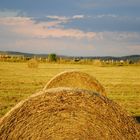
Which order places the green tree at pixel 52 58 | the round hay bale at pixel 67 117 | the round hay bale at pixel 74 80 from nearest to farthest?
1. the round hay bale at pixel 67 117
2. the round hay bale at pixel 74 80
3. the green tree at pixel 52 58

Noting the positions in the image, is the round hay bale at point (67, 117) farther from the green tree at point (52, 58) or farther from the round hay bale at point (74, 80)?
the green tree at point (52, 58)

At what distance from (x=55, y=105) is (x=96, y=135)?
88 centimetres

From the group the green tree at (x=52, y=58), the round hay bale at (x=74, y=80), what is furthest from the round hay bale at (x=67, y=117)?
the green tree at (x=52, y=58)

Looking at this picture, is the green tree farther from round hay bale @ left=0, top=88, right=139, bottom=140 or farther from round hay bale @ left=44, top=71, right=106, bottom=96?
round hay bale @ left=0, top=88, right=139, bottom=140

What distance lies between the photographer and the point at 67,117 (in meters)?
7.43

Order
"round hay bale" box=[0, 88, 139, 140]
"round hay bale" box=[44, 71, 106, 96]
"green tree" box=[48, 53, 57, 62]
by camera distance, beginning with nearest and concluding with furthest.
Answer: "round hay bale" box=[0, 88, 139, 140], "round hay bale" box=[44, 71, 106, 96], "green tree" box=[48, 53, 57, 62]

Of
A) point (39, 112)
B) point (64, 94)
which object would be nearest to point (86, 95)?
point (64, 94)

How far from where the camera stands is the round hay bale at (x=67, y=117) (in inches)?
283

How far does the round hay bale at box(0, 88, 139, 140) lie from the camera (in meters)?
7.18

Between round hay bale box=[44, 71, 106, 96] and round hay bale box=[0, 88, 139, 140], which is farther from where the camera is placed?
round hay bale box=[44, 71, 106, 96]

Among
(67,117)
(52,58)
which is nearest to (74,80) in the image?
(67,117)

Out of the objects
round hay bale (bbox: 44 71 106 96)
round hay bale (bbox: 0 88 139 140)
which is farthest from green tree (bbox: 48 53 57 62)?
round hay bale (bbox: 0 88 139 140)

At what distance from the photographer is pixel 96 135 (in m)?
7.47

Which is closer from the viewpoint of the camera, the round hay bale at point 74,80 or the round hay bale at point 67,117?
the round hay bale at point 67,117
